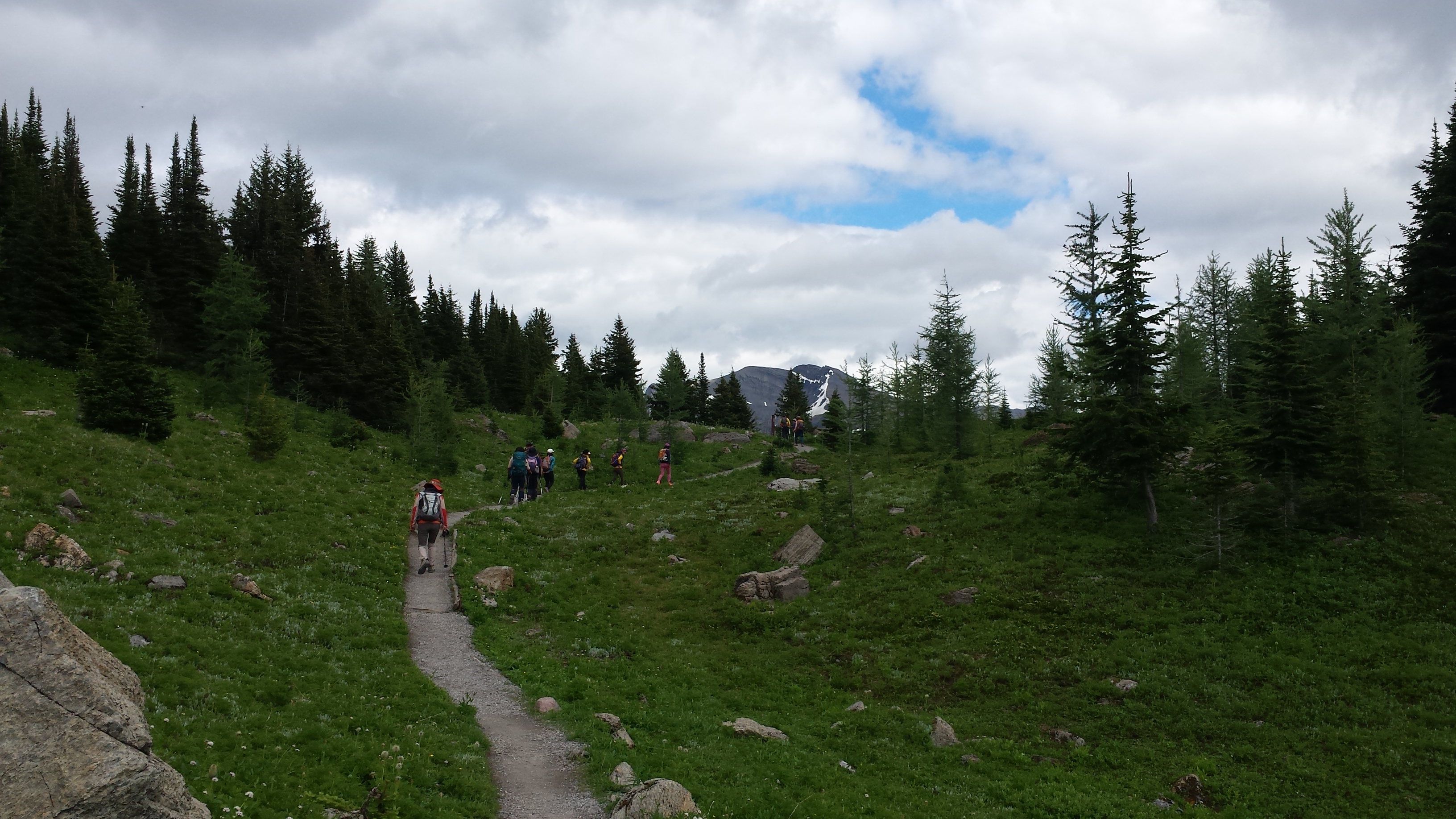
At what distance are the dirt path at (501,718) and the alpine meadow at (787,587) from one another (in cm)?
12

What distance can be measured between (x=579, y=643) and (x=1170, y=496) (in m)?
25.4

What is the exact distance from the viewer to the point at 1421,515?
78.4 feet

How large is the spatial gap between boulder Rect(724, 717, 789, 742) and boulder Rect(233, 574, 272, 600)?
12.6m

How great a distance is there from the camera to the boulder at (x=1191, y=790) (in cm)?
1408

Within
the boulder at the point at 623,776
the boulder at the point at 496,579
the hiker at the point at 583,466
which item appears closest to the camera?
the boulder at the point at 623,776

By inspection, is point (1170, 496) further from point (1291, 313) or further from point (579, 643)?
point (579, 643)

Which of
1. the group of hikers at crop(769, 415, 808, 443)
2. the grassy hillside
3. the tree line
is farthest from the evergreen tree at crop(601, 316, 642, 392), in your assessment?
the grassy hillside

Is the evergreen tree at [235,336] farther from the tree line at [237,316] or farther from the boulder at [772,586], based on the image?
the boulder at [772,586]

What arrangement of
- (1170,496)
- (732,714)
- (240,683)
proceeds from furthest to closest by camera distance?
(1170,496) < (732,714) < (240,683)

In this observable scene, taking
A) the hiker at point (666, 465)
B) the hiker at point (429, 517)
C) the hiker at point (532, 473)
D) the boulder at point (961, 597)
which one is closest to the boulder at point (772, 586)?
the boulder at point (961, 597)

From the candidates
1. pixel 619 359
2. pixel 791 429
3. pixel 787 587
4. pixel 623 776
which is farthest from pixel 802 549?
pixel 619 359

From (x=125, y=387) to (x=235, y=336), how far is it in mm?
19926

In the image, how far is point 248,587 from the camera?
57.9 feet

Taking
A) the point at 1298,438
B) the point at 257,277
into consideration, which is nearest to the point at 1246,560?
the point at 1298,438
